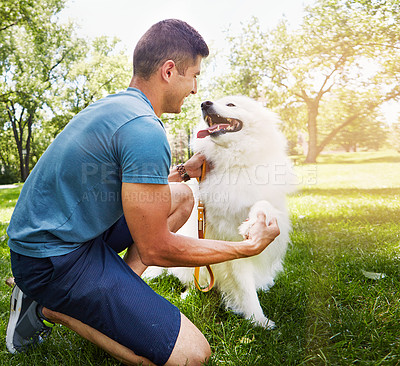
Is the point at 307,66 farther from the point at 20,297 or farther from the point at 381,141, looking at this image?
the point at 20,297

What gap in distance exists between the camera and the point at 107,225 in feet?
4.89

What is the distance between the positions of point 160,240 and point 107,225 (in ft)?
0.96

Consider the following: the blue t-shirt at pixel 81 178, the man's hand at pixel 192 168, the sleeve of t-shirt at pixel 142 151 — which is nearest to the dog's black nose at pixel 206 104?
the man's hand at pixel 192 168

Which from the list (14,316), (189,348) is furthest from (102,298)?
(14,316)

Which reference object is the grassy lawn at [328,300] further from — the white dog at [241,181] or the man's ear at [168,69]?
the man's ear at [168,69]

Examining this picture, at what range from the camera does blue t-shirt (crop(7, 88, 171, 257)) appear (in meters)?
1.34

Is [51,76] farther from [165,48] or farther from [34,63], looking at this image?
[165,48]

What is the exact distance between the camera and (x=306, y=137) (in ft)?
11.0

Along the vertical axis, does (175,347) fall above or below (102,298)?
below

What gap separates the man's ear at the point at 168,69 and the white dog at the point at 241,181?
633 millimetres

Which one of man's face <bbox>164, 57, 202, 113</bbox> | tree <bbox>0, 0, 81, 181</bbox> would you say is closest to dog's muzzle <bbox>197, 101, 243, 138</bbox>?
man's face <bbox>164, 57, 202, 113</bbox>

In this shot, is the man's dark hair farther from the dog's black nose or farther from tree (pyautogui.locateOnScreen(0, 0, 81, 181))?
tree (pyautogui.locateOnScreen(0, 0, 81, 181))

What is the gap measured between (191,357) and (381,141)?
202 centimetres

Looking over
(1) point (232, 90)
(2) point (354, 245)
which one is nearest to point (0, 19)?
(1) point (232, 90)
